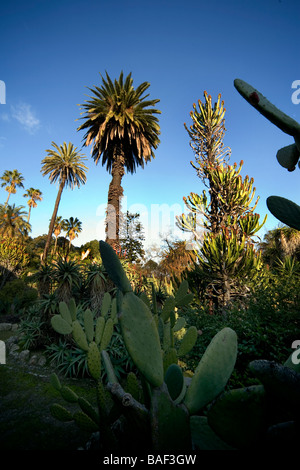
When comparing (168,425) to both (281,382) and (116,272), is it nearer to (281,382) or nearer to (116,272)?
(281,382)

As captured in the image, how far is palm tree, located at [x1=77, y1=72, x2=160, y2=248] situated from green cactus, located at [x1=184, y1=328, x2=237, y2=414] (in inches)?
409

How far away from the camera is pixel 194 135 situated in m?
11.0

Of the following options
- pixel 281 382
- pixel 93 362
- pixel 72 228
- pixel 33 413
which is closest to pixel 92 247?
pixel 72 228

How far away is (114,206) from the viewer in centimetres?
1086

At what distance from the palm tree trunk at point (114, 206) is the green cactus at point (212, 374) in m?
9.07

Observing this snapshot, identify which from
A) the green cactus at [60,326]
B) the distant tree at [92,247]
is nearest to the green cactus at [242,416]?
the green cactus at [60,326]

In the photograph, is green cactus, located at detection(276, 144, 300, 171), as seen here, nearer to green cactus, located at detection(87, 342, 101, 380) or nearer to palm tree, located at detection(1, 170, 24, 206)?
green cactus, located at detection(87, 342, 101, 380)

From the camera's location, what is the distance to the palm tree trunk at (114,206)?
34.1 ft

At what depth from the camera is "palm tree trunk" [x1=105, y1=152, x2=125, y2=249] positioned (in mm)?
10400

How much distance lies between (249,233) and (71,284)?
686cm

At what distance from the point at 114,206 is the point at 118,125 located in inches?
200

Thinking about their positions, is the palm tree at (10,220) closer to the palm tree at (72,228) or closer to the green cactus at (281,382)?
the palm tree at (72,228)
